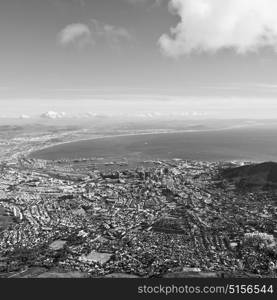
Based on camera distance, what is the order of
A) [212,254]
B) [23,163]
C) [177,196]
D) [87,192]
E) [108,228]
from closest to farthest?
[212,254] → [108,228] → [177,196] → [87,192] → [23,163]

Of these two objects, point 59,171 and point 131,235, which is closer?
point 131,235

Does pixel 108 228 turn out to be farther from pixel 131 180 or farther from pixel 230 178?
pixel 230 178

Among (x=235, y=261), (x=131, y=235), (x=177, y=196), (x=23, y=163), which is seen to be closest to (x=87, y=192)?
(x=177, y=196)
